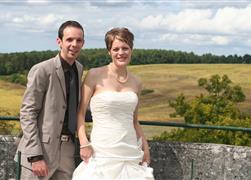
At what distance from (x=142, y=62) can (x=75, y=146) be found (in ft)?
183

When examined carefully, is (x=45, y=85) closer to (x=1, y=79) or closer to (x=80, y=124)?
(x=80, y=124)

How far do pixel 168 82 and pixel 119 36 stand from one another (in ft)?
182

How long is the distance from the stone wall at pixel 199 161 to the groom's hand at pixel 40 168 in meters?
1.95

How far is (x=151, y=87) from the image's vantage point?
56594 mm

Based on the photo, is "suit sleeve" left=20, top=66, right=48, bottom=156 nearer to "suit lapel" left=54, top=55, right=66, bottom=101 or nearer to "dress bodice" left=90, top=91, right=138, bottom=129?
"suit lapel" left=54, top=55, right=66, bottom=101

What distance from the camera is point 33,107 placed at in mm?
4188

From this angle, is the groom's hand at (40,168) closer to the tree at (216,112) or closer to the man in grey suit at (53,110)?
the man in grey suit at (53,110)

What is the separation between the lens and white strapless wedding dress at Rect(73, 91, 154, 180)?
14.4ft

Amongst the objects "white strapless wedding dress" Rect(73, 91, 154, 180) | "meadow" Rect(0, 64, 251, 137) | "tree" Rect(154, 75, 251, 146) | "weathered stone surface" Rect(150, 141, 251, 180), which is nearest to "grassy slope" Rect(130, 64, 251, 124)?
"meadow" Rect(0, 64, 251, 137)

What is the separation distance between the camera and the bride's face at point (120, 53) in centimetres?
431

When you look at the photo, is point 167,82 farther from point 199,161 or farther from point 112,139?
point 112,139

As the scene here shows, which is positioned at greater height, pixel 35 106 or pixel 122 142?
pixel 35 106

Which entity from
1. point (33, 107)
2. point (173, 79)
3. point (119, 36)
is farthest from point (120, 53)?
point (173, 79)

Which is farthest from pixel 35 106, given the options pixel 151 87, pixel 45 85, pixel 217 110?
pixel 151 87
